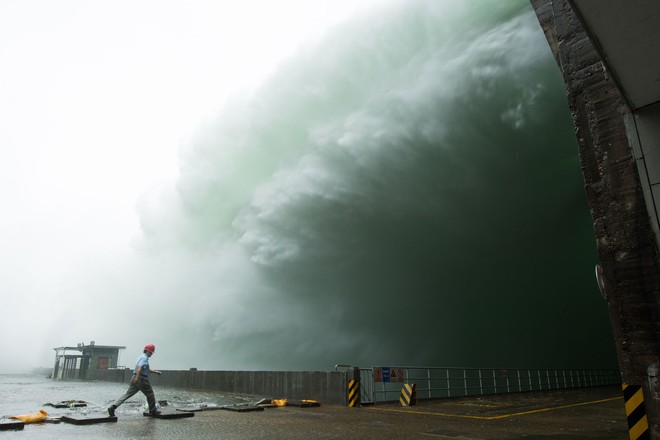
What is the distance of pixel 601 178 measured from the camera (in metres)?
6.12

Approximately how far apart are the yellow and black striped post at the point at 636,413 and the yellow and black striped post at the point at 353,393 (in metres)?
9.87

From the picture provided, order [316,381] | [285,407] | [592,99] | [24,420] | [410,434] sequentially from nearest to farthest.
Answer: [592,99], [410,434], [24,420], [285,407], [316,381]

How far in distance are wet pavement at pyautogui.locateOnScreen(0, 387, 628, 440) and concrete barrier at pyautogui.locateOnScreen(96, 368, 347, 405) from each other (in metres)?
3.14

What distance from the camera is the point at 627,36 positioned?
159 inches

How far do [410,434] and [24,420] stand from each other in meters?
8.12

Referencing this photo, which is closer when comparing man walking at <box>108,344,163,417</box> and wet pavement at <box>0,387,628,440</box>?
wet pavement at <box>0,387,628,440</box>

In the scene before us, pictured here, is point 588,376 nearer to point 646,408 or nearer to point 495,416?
point 495,416

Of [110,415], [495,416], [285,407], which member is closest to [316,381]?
[285,407]

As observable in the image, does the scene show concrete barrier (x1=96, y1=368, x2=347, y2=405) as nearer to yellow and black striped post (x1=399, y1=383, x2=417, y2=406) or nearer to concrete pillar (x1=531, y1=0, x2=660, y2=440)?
yellow and black striped post (x1=399, y1=383, x2=417, y2=406)

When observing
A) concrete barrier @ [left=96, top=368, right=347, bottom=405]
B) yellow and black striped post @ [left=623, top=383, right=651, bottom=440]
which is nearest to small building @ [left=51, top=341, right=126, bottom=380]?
concrete barrier @ [left=96, top=368, right=347, bottom=405]

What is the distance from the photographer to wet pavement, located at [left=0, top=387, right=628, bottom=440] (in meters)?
7.67

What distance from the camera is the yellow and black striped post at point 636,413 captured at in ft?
17.6

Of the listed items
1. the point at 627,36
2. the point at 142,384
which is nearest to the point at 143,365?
the point at 142,384

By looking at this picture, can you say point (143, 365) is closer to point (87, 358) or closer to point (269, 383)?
point (269, 383)
